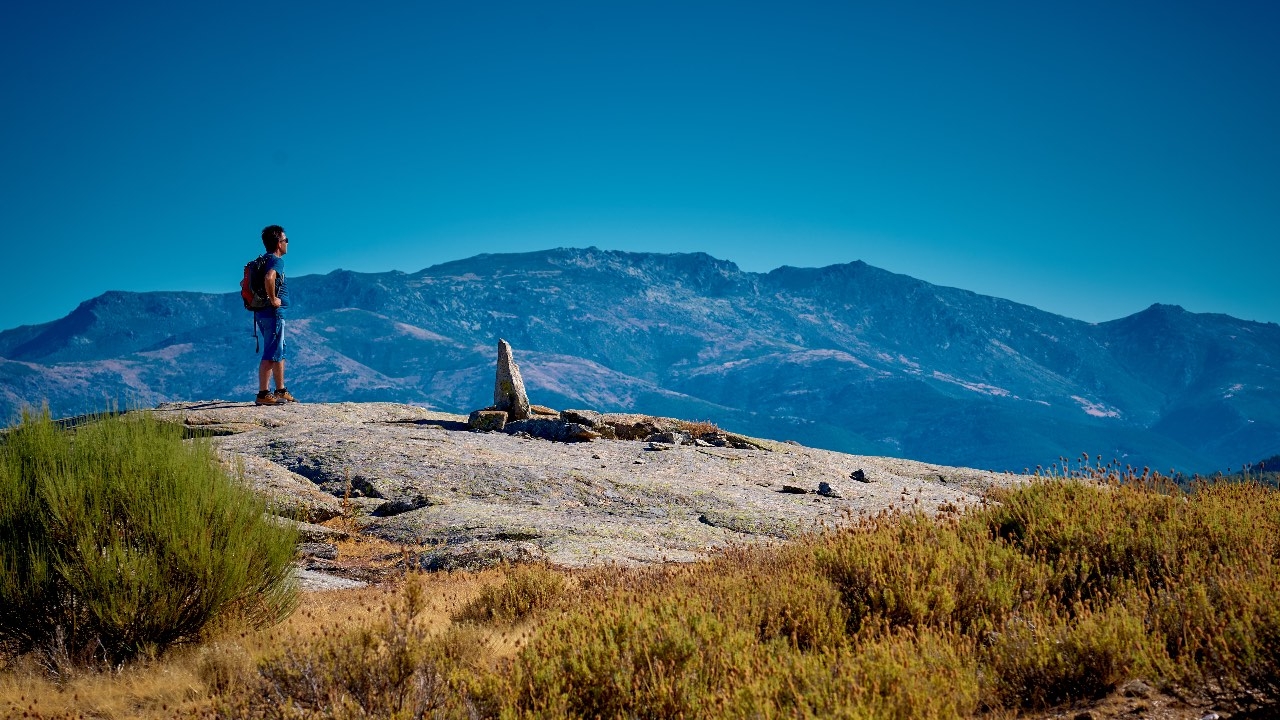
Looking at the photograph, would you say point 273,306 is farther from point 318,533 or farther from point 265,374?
point 318,533

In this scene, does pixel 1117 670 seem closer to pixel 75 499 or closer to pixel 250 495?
pixel 250 495

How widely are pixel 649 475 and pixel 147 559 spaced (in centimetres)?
1020

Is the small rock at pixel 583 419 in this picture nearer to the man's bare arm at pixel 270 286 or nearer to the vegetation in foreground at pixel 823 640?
the man's bare arm at pixel 270 286

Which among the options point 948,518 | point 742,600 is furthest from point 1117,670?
point 948,518

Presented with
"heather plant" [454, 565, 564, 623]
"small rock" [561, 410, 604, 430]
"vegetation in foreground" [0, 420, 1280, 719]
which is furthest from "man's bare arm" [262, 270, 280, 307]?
"heather plant" [454, 565, 564, 623]

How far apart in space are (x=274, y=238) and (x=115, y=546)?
13.3 meters

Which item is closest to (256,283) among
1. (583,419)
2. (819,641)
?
(583,419)

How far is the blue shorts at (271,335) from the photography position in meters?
18.8

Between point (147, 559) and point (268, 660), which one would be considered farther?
point (147, 559)

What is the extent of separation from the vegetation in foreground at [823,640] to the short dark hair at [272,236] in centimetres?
1226

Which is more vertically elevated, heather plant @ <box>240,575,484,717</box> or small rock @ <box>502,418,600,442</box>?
small rock @ <box>502,418,600,442</box>

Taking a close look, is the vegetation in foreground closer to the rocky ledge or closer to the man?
the rocky ledge

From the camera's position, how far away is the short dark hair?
18.3 m

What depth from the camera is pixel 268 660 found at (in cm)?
584
